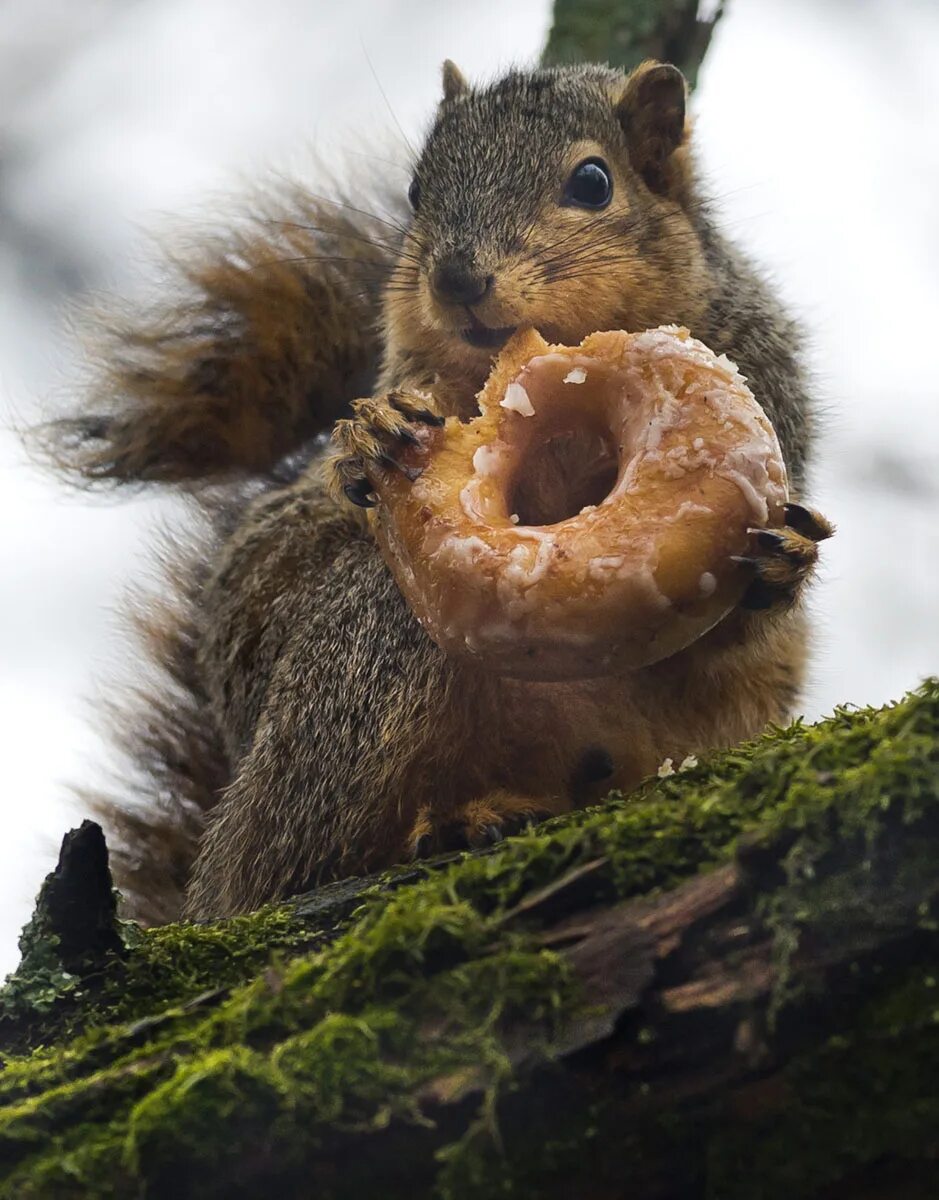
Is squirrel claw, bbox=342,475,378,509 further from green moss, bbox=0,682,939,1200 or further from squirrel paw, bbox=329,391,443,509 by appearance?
green moss, bbox=0,682,939,1200

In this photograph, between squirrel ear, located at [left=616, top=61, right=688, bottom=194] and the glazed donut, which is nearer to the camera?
the glazed donut

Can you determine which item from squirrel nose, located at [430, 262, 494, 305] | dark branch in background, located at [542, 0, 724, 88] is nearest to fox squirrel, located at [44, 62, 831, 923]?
squirrel nose, located at [430, 262, 494, 305]

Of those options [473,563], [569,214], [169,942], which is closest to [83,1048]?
[169,942]

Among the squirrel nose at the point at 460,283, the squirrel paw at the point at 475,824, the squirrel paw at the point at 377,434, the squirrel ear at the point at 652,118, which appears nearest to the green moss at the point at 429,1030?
the squirrel paw at the point at 475,824

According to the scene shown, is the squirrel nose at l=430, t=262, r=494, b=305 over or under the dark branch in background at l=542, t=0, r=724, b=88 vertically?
under

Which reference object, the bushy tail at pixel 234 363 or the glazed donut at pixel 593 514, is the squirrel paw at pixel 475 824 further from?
the bushy tail at pixel 234 363

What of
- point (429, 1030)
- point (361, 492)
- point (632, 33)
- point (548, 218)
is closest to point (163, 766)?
point (361, 492)
